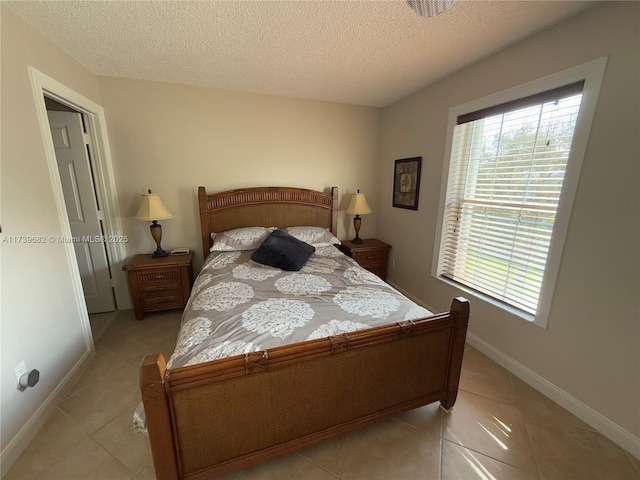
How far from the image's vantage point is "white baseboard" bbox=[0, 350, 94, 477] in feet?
4.42

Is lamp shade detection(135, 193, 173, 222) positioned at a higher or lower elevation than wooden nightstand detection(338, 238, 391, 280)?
higher

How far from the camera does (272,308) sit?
1.69 meters

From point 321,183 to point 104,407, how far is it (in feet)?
9.37

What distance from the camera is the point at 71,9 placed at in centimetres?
154

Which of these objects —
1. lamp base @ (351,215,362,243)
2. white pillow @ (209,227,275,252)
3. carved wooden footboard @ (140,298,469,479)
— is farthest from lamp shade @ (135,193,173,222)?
lamp base @ (351,215,362,243)

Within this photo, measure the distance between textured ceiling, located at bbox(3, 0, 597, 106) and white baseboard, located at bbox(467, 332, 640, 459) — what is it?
232cm

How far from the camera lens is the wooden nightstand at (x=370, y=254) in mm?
3275

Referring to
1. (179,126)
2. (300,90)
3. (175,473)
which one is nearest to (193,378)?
(175,473)

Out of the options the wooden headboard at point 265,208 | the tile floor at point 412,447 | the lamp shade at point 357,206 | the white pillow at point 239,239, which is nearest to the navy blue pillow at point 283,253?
the white pillow at point 239,239

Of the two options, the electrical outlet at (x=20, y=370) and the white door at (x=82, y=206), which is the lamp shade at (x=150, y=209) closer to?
the white door at (x=82, y=206)

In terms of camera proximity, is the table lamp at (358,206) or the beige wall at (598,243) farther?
the table lamp at (358,206)

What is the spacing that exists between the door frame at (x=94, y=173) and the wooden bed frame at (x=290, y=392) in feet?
5.19

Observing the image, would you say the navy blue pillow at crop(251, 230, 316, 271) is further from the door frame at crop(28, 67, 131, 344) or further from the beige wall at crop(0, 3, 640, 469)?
the door frame at crop(28, 67, 131, 344)

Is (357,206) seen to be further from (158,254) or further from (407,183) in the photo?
(158,254)
